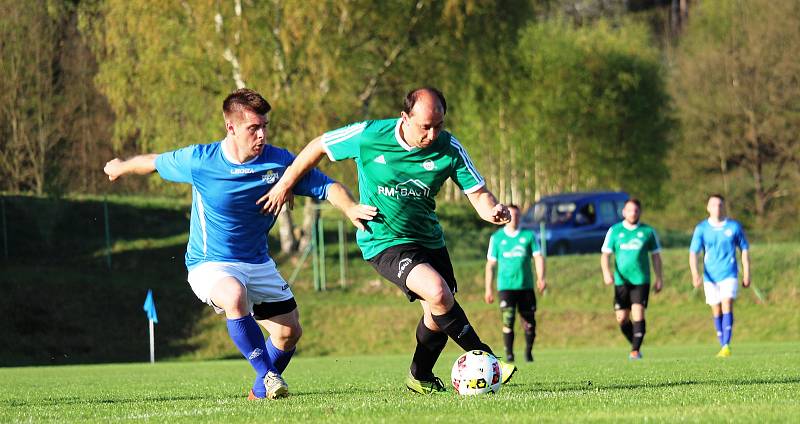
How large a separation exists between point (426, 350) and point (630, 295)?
9.41m

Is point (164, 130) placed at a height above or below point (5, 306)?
above

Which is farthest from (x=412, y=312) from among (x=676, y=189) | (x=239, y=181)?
(x=676, y=189)

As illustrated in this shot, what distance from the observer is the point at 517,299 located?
61.5 feet

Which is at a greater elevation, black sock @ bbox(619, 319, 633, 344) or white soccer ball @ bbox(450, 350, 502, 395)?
white soccer ball @ bbox(450, 350, 502, 395)

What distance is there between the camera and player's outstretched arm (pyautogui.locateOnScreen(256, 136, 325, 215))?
8.82m

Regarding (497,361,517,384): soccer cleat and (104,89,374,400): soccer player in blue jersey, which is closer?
(497,361,517,384): soccer cleat

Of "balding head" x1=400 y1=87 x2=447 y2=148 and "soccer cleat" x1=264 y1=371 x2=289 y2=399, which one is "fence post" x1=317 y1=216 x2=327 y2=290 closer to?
"soccer cleat" x1=264 y1=371 x2=289 y2=399

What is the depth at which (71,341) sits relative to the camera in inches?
1157

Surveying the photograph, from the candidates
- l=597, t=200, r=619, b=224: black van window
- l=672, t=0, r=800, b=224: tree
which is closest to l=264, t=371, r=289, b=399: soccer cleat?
l=597, t=200, r=619, b=224: black van window

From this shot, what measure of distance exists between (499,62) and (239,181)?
29045 millimetres

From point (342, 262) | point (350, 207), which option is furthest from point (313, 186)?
point (342, 262)

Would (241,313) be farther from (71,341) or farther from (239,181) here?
(71,341)

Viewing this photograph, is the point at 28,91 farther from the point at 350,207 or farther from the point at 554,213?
the point at 350,207

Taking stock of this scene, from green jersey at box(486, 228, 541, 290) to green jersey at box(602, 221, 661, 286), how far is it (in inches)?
44.6
